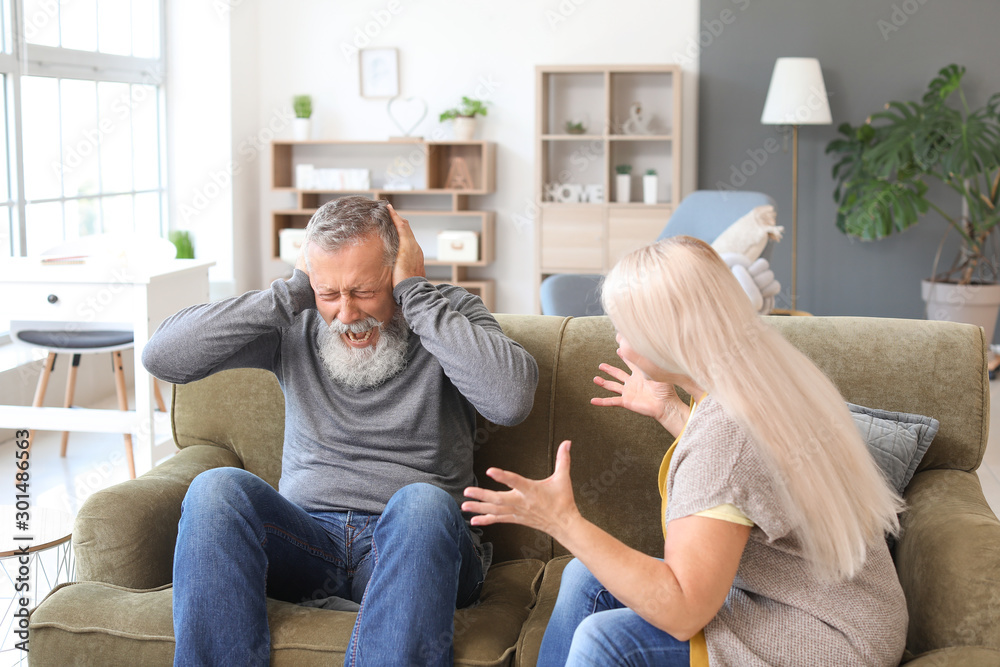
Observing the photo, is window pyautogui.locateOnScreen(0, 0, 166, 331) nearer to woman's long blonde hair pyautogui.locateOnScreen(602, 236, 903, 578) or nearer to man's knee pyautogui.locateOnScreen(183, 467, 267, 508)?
man's knee pyautogui.locateOnScreen(183, 467, 267, 508)

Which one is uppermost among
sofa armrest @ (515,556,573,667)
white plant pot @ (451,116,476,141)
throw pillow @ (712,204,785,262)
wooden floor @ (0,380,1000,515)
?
white plant pot @ (451,116,476,141)

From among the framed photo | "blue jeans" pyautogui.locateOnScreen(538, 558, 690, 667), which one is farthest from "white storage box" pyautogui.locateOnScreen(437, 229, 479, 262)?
"blue jeans" pyautogui.locateOnScreen(538, 558, 690, 667)

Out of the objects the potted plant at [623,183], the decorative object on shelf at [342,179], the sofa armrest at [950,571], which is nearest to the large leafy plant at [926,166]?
the potted plant at [623,183]

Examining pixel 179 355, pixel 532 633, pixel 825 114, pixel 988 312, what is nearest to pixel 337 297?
pixel 179 355

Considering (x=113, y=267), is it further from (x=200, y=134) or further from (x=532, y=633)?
(x=200, y=134)

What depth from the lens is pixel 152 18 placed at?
5.27m

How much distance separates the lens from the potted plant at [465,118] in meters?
5.48

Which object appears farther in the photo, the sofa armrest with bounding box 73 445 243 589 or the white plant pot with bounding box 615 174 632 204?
the white plant pot with bounding box 615 174 632 204

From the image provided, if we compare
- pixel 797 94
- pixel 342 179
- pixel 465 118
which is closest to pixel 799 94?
pixel 797 94

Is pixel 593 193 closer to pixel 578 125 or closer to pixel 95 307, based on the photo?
pixel 578 125

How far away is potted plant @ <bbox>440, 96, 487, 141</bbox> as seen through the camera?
216 inches

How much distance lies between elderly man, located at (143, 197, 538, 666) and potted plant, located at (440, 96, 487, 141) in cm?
375

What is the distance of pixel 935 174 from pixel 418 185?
292 cm

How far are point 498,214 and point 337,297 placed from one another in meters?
4.13
